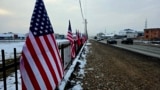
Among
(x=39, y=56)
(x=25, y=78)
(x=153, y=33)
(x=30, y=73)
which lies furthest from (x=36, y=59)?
(x=153, y=33)

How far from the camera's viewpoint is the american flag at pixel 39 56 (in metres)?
3.75

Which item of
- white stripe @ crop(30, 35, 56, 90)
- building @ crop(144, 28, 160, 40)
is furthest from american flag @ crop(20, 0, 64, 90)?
building @ crop(144, 28, 160, 40)

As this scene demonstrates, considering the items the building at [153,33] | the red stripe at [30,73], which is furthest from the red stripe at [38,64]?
the building at [153,33]

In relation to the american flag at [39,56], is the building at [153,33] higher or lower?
lower

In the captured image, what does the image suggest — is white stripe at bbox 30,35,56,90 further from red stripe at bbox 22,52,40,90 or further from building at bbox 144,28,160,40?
building at bbox 144,28,160,40

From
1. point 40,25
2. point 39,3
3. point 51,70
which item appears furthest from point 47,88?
point 39,3

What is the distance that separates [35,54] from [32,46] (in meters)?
0.16

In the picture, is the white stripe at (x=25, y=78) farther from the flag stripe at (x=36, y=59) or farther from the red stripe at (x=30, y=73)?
the flag stripe at (x=36, y=59)

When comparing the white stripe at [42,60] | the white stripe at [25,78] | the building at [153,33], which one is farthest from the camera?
the building at [153,33]

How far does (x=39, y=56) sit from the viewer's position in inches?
157

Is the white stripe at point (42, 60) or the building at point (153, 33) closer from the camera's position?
the white stripe at point (42, 60)

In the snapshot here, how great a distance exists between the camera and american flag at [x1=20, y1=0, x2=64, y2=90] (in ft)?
12.3

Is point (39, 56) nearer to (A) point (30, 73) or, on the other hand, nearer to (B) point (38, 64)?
(B) point (38, 64)

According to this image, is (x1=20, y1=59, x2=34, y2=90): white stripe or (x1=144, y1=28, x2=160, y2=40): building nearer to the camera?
(x1=20, y1=59, x2=34, y2=90): white stripe
